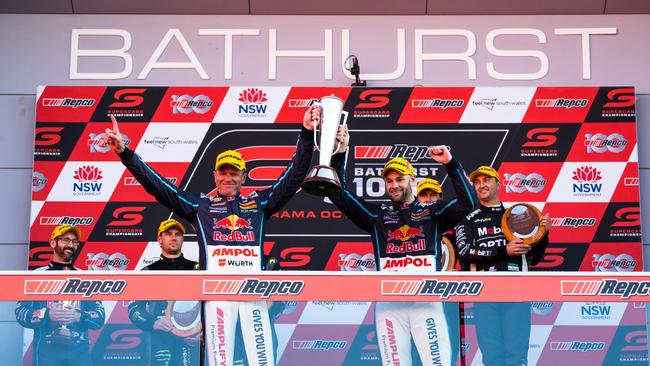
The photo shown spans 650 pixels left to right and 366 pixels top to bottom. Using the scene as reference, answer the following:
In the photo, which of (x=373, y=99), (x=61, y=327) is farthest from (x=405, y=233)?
(x=373, y=99)

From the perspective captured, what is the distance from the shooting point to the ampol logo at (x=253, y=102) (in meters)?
7.34

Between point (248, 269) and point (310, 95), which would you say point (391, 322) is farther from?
point (310, 95)

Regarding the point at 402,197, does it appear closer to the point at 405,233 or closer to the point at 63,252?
the point at 405,233

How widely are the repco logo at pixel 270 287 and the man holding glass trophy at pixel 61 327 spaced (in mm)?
638

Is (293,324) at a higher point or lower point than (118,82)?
lower

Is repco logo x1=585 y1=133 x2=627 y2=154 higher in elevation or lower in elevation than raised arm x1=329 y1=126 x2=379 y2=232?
higher

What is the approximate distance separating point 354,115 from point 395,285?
2882 millimetres

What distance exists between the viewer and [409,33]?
24.9 ft

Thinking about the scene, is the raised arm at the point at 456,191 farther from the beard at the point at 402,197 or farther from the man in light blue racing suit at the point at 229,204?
the man in light blue racing suit at the point at 229,204

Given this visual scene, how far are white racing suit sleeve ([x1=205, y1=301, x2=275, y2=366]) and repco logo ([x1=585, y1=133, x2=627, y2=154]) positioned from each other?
140 inches

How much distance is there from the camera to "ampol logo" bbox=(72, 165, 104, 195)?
7266 millimetres

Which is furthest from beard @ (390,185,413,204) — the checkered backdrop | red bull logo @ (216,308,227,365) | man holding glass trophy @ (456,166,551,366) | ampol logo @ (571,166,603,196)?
ampol logo @ (571,166,603,196)

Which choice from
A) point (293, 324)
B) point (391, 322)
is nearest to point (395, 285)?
point (391, 322)

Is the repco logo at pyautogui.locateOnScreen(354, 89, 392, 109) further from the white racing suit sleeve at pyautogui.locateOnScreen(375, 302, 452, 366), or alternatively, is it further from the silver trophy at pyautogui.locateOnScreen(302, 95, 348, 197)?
the white racing suit sleeve at pyautogui.locateOnScreen(375, 302, 452, 366)
